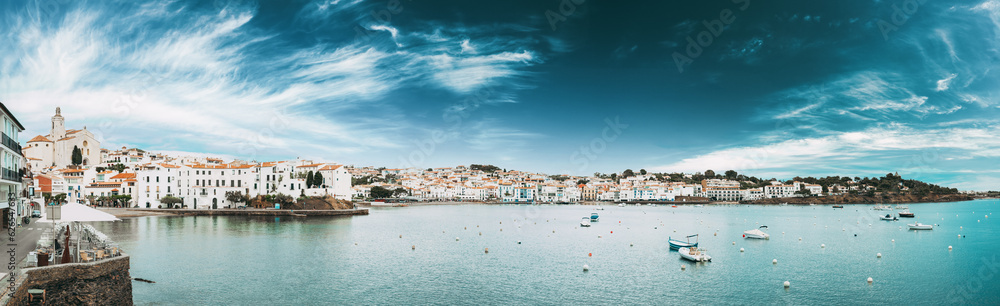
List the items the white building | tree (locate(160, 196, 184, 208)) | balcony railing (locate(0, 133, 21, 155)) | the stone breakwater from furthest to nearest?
the white building, tree (locate(160, 196, 184, 208)), the stone breakwater, balcony railing (locate(0, 133, 21, 155))

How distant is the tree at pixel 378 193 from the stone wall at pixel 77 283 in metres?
101

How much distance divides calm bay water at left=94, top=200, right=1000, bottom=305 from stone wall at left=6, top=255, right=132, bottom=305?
3.14 meters

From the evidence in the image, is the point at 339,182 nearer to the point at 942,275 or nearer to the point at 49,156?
the point at 49,156

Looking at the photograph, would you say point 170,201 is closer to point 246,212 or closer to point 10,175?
point 246,212

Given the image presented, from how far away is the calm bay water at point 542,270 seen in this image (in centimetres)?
1844

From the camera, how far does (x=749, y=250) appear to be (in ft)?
102

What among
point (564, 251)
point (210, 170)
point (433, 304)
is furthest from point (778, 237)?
point (210, 170)

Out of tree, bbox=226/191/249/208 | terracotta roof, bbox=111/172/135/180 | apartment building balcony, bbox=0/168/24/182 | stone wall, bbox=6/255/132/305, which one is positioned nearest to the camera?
stone wall, bbox=6/255/132/305

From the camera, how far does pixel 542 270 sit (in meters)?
23.8

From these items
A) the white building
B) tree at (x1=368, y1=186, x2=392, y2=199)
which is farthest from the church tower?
tree at (x1=368, y1=186, x2=392, y2=199)

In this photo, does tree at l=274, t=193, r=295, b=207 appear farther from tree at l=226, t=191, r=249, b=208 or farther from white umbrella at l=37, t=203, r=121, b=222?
white umbrella at l=37, t=203, r=121, b=222

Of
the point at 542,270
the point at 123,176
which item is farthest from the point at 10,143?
the point at 123,176

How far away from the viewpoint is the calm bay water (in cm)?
1844

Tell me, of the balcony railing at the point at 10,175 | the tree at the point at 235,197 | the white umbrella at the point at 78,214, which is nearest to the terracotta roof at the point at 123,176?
the tree at the point at 235,197
